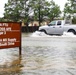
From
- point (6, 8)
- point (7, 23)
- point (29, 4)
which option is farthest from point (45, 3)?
point (7, 23)

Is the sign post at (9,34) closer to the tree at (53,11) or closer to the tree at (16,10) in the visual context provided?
the tree at (16,10)

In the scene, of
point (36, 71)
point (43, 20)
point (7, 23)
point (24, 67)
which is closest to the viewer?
point (36, 71)

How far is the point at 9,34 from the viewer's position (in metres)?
11.4

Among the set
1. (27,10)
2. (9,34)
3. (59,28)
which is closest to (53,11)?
(27,10)

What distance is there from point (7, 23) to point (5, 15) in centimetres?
5010

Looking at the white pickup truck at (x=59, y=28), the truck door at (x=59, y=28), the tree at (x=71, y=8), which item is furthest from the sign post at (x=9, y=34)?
the tree at (x=71, y=8)

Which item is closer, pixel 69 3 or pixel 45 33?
pixel 45 33

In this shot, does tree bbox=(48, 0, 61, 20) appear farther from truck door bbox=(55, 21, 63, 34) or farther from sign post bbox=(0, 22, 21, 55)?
sign post bbox=(0, 22, 21, 55)

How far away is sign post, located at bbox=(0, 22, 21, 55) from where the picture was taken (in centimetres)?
1101

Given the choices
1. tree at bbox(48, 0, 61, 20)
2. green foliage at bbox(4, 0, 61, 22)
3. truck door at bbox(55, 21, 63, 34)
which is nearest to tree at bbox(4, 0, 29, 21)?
green foliage at bbox(4, 0, 61, 22)

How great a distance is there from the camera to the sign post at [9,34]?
36.1 feet

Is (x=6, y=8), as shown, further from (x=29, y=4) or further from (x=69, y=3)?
(x=69, y=3)

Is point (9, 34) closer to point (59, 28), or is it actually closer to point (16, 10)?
point (59, 28)

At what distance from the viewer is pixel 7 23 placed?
11.2m
